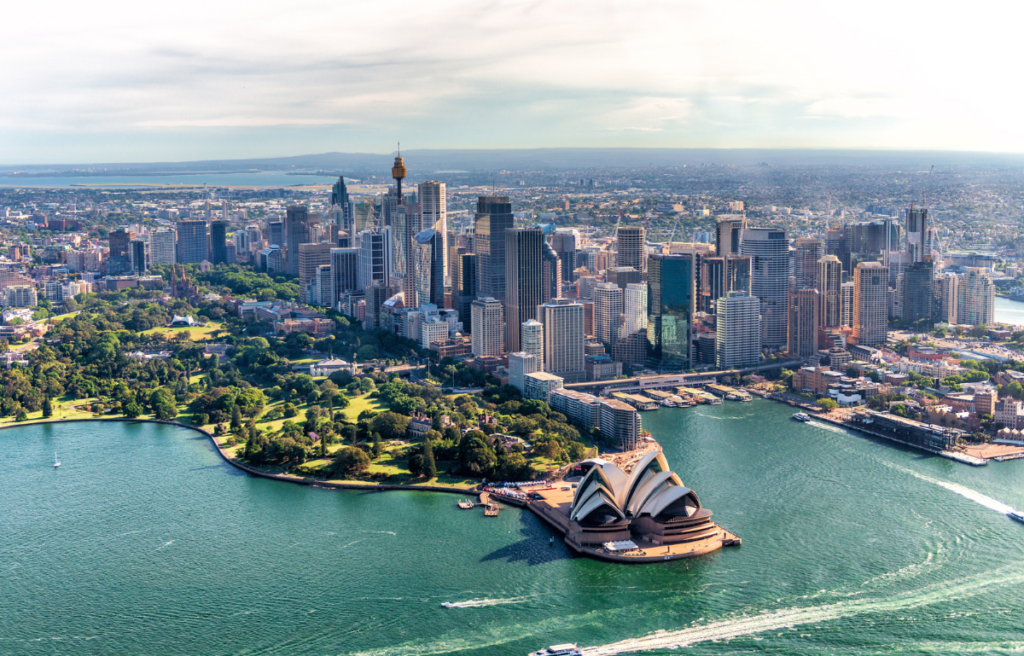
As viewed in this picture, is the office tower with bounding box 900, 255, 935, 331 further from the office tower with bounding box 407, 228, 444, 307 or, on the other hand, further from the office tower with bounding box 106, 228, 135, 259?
the office tower with bounding box 106, 228, 135, 259

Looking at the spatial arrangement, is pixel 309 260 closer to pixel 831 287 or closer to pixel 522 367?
pixel 522 367

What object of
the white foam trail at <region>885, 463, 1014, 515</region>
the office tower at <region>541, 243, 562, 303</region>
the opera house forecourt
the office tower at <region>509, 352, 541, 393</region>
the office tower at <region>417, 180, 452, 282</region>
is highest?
the office tower at <region>417, 180, 452, 282</region>

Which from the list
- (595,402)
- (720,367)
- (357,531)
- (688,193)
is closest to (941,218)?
(688,193)

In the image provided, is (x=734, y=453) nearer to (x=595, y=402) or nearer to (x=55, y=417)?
(x=595, y=402)

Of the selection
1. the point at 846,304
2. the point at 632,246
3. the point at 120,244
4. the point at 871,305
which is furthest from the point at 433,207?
the point at 120,244

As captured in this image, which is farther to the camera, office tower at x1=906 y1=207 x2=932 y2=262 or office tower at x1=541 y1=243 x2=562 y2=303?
office tower at x1=906 y1=207 x2=932 y2=262

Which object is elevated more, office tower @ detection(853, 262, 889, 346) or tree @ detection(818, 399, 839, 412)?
office tower @ detection(853, 262, 889, 346)

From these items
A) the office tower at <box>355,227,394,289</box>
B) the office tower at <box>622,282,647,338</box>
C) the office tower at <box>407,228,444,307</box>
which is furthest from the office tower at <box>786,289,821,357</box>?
the office tower at <box>355,227,394,289</box>
